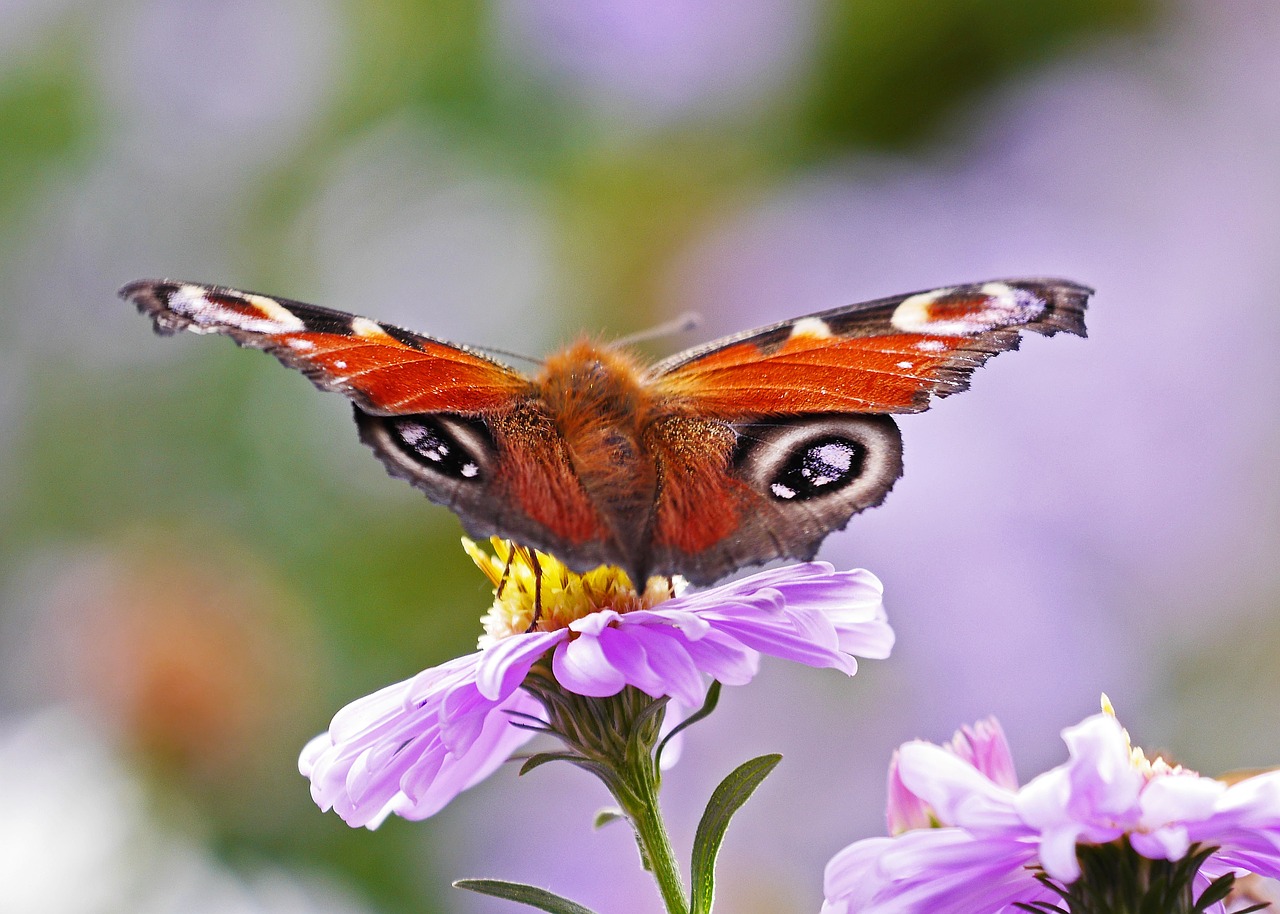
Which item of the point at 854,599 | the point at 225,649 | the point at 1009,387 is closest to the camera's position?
the point at 854,599

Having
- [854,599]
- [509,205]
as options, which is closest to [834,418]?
[854,599]

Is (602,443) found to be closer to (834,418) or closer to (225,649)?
(834,418)

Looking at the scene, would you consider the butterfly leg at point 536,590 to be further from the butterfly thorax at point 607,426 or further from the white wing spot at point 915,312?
the white wing spot at point 915,312

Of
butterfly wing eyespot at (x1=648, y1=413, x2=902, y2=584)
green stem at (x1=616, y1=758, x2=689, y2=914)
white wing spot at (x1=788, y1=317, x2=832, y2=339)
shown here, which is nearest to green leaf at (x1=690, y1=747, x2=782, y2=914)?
green stem at (x1=616, y1=758, x2=689, y2=914)

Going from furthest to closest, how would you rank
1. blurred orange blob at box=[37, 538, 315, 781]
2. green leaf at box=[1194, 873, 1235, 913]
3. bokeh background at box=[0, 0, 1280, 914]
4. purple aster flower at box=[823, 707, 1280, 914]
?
bokeh background at box=[0, 0, 1280, 914] → blurred orange blob at box=[37, 538, 315, 781] → green leaf at box=[1194, 873, 1235, 913] → purple aster flower at box=[823, 707, 1280, 914]

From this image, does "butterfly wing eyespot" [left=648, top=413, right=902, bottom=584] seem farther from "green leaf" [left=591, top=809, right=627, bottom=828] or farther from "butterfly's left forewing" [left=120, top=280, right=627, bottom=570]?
"green leaf" [left=591, top=809, right=627, bottom=828]

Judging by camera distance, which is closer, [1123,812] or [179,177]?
[1123,812]

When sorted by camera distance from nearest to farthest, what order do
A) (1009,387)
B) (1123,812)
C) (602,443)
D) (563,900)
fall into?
(1123,812) → (563,900) → (602,443) → (1009,387)
